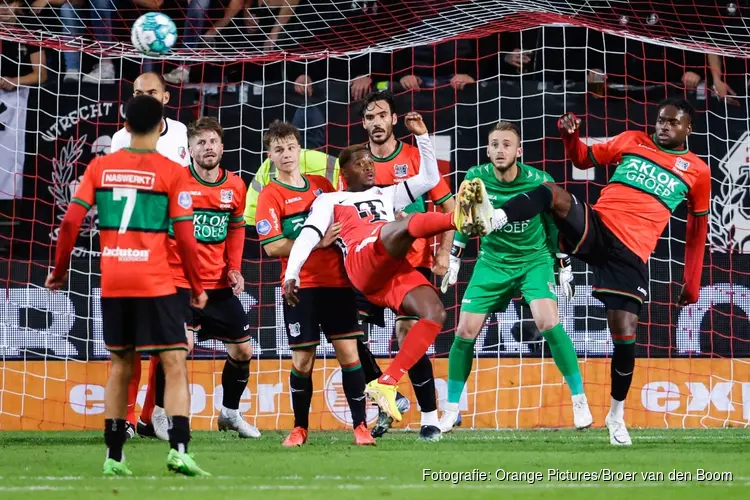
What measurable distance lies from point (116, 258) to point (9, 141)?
5504mm

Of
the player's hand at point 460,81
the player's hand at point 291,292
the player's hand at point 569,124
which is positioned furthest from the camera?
the player's hand at point 460,81

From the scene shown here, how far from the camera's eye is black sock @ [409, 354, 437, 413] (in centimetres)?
764

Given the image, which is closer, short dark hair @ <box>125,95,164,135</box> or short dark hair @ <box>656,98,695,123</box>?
short dark hair @ <box>125,95,164,135</box>

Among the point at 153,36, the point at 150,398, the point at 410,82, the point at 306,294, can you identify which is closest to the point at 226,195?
the point at 306,294

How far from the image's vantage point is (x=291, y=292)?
6887mm

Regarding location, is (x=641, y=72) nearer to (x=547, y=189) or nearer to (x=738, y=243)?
(x=738, y=243)

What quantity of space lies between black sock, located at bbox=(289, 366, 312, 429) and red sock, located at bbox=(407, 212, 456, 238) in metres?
1.40

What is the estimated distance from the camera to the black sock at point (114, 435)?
5.49 meters

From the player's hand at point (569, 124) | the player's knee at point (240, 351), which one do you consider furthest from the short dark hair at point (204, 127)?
the player's hand at point (569, 124)

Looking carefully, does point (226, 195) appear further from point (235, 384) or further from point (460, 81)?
point (460, 81)

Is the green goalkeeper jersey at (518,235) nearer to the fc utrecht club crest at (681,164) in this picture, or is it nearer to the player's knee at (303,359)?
the fc utrecht club crest at (681,164)

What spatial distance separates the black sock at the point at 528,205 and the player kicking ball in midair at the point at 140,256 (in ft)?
6.27

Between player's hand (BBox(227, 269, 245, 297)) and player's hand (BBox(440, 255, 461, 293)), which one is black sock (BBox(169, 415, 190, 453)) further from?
player's hand (BBox(440, 255, 461, 293))

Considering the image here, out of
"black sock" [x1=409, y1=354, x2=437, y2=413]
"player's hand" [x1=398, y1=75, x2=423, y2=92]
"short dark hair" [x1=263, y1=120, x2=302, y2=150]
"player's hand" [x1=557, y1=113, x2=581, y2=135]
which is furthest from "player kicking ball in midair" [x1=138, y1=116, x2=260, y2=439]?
"player's hand" [x1=398, y1=75, x2=423, y2=92]
